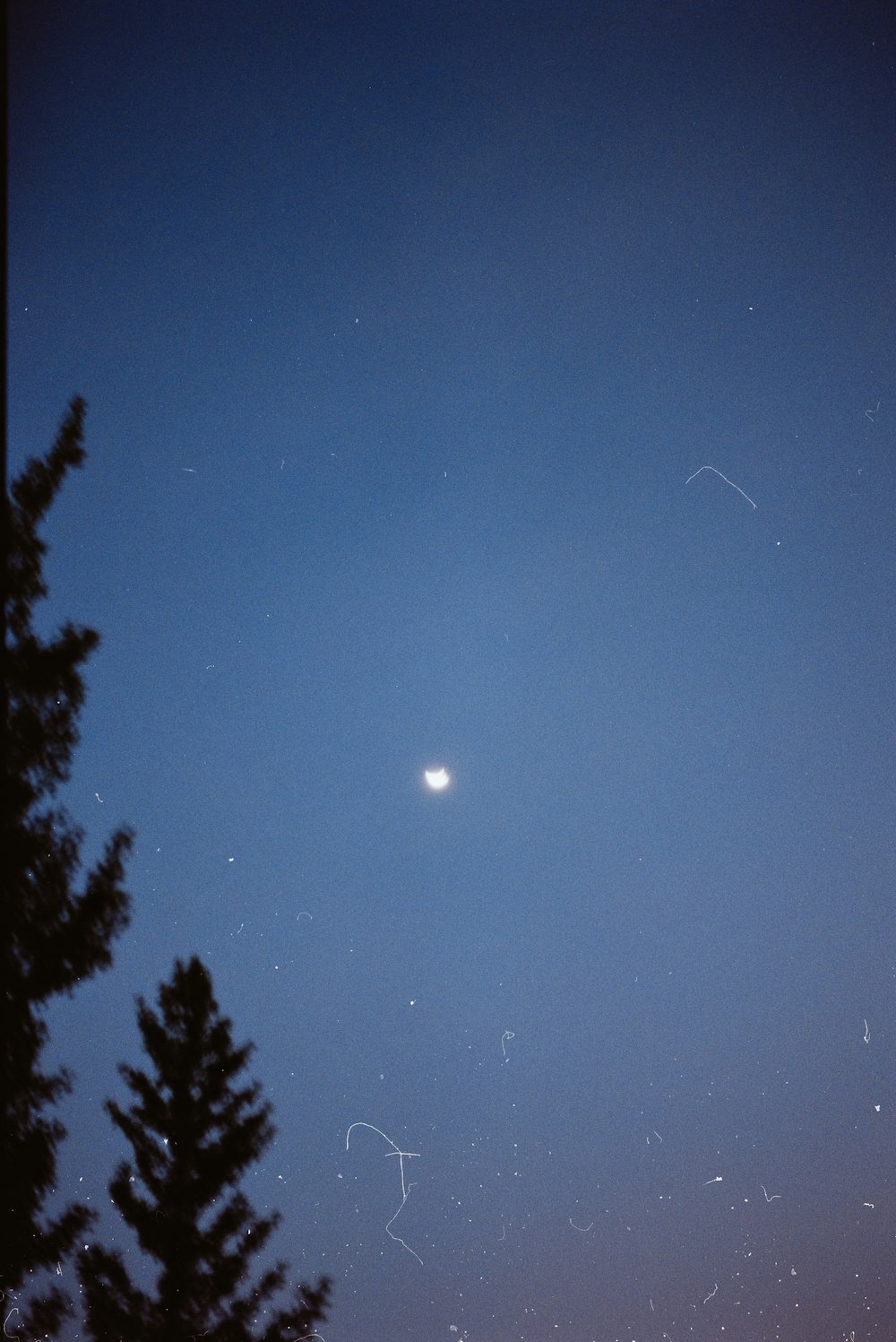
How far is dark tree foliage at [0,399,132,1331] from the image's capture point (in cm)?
733

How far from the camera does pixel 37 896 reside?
7.68 metres

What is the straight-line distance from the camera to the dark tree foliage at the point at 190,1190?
1127cm

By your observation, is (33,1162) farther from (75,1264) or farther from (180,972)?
(180,972)

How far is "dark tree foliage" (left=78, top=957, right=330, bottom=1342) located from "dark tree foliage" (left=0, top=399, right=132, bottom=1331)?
327 cm

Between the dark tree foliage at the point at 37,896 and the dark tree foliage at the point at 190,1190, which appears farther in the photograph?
the dark tree foliage at the point at 190,1190

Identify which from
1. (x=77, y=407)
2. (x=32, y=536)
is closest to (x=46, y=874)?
(x=32, y=536)

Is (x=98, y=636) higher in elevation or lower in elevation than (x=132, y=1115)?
higher

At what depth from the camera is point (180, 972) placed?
12320mm

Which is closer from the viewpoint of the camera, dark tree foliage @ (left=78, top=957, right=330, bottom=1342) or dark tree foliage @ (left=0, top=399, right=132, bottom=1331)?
dark tree foliage @ (left=0, top=399, right=132, bottom=1331)

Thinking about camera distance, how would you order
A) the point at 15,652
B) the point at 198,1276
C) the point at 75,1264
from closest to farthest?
the point at 15,652 → the point at 75,1264 → the point at 198,1276

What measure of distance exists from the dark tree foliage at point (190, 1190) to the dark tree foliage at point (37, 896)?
3269 mm

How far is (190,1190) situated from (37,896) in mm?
6244

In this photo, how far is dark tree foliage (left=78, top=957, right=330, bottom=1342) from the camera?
1127 centimetres

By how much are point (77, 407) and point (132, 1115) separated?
29.5 ft
